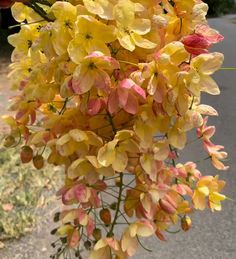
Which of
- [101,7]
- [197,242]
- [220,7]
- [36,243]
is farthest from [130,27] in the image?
[220,7]

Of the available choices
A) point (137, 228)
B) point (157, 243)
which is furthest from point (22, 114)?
point (157, 243)

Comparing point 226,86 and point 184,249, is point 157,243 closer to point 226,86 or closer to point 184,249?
point 184,249

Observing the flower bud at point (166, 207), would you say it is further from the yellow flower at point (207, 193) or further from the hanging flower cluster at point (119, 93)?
the yellow flower at point (207, 193)

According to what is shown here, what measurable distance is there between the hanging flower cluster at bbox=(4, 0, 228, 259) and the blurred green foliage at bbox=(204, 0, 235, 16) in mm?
29286

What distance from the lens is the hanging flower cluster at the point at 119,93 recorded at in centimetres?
101

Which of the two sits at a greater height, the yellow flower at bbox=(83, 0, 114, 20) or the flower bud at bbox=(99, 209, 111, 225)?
the yellow flower at bbox=(83, 0, 114, 20)

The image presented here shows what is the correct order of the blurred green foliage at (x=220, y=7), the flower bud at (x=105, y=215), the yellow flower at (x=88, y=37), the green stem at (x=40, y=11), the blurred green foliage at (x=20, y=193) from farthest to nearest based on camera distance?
the blurred green foliage at (x=220, y=7), the blurred green foliage at (x=20, y=193), the flower bud at (x=105, y=215), the green stem at (x=40, y=11), the yellow flower at (x=88, y=37)

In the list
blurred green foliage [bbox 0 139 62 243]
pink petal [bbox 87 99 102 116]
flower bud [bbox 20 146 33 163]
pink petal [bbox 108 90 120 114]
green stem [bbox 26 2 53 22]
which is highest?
green stem [bbox 26 2 53 22]

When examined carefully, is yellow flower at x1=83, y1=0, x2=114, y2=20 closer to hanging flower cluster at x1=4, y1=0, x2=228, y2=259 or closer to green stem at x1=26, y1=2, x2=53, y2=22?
hanging flower cluster at x1=4, y1=0, x2=228, y2=259

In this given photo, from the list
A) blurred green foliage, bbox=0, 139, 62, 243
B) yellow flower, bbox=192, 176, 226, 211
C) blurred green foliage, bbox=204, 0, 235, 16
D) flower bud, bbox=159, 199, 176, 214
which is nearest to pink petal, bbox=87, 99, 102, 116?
flower bud, bbox=159, 199, 176, 214

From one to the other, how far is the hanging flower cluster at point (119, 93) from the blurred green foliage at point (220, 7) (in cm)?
2929

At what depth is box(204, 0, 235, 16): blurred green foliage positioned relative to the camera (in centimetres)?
3107

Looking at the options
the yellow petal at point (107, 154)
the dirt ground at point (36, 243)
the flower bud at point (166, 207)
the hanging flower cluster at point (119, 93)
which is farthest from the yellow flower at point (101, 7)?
the dirt ground at point (36, 243)

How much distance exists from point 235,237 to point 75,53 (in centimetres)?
264
